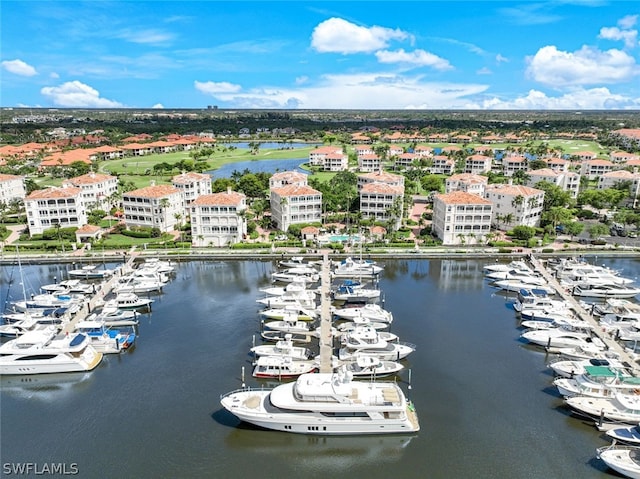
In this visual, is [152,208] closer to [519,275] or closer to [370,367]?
[370,367]

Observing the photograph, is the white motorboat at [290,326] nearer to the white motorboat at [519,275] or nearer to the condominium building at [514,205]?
the white motorboat at [519,275]

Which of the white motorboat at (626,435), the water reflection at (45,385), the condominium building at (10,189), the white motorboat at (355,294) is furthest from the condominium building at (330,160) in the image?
the white motorboat at (626,435)

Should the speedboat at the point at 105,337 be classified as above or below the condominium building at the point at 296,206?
below

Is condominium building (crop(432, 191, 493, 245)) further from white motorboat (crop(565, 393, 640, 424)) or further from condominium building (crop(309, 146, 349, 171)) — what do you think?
condominium building (crop(309, 146, 349, 171))

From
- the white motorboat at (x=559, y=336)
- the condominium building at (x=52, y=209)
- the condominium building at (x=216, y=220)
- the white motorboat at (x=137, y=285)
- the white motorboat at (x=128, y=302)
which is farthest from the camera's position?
the condominium building at (x=52, y=209)

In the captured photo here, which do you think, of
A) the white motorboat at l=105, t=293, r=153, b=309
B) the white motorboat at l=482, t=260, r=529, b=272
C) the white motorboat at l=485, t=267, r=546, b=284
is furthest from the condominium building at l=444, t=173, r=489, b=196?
the white motorboat at l=105, t=293, r=153, b=309

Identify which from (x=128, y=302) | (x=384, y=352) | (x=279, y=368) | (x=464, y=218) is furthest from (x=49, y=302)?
(x=464, y=218)

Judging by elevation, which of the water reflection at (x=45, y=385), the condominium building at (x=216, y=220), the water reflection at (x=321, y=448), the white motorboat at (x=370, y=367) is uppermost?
the condominium building at (x=216, y=220)

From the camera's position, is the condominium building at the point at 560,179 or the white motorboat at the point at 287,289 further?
the condominium building at the point at 560,179

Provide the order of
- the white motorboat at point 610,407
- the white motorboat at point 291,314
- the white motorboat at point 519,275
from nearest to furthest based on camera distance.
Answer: the white motorboat at point 610,407
the white motorboat at point 291,314
the white motorboat at point 519,275
